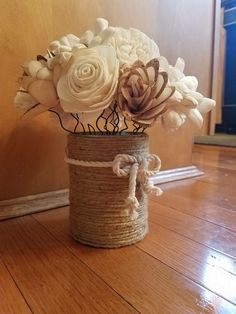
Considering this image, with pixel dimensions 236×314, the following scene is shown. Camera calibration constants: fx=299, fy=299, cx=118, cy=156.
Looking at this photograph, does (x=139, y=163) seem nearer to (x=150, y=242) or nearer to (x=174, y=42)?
(x=150, y=242)

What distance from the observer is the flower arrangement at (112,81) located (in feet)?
1.65

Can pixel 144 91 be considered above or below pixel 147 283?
above

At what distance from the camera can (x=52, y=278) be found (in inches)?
19.9

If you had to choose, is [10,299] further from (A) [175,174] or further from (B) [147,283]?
(A) [175,174]

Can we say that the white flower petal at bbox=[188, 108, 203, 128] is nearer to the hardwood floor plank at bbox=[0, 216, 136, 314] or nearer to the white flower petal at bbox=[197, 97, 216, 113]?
the white flower petal at bbox=[197, 97, 216, 113]

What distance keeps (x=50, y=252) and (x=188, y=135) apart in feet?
2.76

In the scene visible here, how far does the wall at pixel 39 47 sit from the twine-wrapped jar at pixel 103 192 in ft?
0.81

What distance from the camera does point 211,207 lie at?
34.8 inches

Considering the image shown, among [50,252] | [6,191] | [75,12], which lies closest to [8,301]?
[50,252]

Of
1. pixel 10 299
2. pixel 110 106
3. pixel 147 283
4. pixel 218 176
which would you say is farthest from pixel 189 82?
pixel 218 176

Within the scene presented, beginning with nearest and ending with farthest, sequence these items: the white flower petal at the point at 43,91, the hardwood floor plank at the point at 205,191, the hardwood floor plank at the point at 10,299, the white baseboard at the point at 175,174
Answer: the hardwood floor plank at the point at 10,299, the white flower petal at the point at 43,91, the hardwood floor plank at the point at 205,191, the white baseboard at the point at 175,174

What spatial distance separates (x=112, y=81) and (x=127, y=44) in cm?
11

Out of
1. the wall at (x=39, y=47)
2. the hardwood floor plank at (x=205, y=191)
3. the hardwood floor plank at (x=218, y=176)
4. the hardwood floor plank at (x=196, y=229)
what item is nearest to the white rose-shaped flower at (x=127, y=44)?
the wall at (x=39, y=47)

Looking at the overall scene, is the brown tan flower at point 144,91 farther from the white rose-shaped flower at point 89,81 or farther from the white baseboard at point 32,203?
Result: the white baseboard at point 32,203
